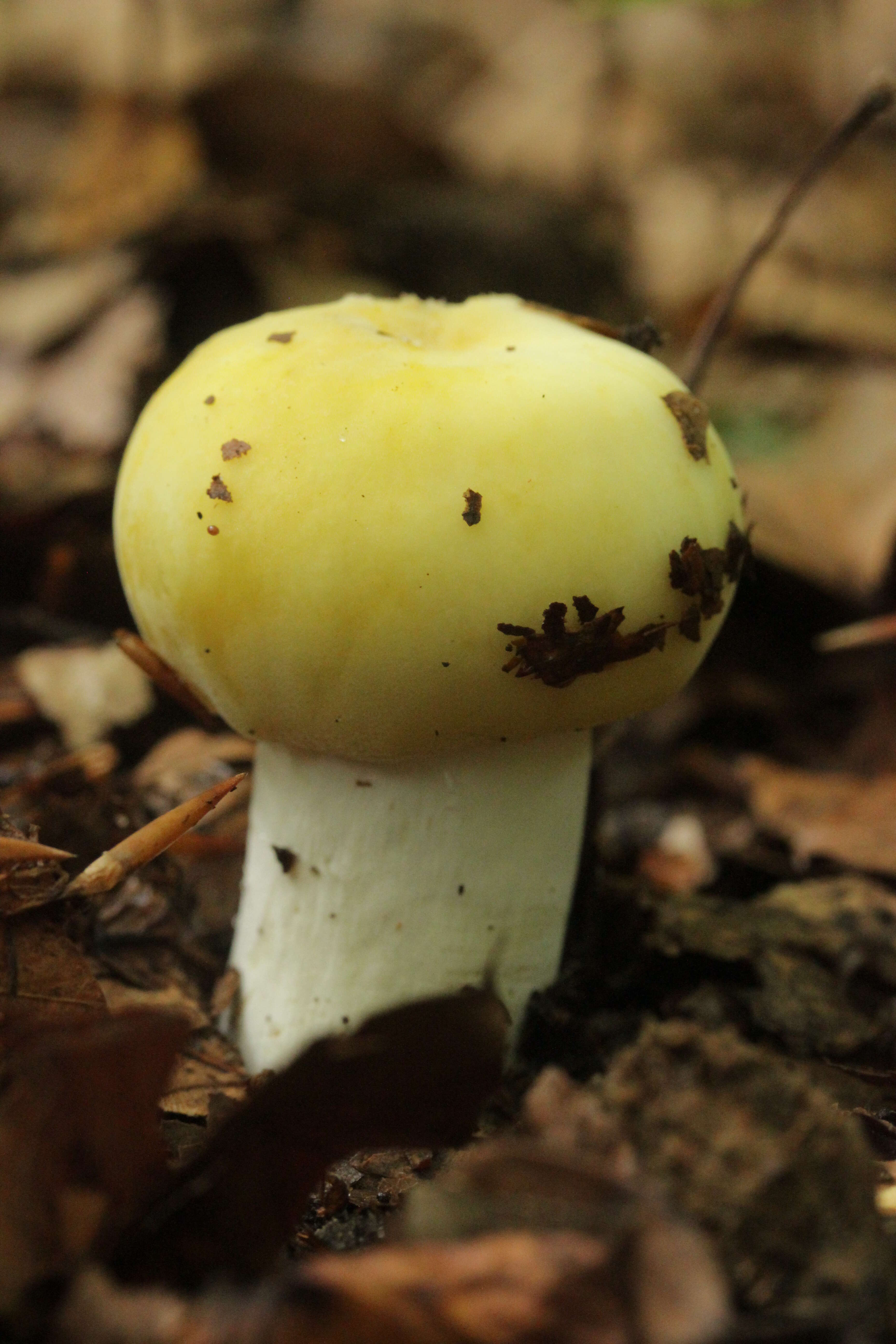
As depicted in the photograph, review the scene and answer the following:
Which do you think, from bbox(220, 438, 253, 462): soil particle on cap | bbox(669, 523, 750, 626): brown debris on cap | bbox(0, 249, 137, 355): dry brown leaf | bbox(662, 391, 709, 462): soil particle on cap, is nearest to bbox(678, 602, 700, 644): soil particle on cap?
bbox(669, 523, 750, 626): brown debris on cap

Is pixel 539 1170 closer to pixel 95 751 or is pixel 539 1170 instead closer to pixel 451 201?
pixel 95 751

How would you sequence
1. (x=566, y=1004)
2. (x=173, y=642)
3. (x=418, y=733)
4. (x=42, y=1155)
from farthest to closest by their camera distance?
(x=566, y=1004) → (x=173, y=642) → (x=418, y=733) → (x=42, y=1155)

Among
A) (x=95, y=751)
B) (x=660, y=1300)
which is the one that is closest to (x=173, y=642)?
(x=95, y=751)

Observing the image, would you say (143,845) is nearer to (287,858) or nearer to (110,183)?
(287,858)

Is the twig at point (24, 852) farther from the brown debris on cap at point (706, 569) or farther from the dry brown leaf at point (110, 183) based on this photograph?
the dry brown leaf at point (110, 183)

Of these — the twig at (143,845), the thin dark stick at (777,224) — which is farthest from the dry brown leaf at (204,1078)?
the thin dark stick at (777,224)

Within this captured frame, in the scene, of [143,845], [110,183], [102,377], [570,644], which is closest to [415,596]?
[570,644]

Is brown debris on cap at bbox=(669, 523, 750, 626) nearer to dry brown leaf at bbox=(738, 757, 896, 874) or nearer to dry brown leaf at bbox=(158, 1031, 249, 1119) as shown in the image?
Answer: dry brown leaf at bbox=(158, 1031, 249, 1119)
